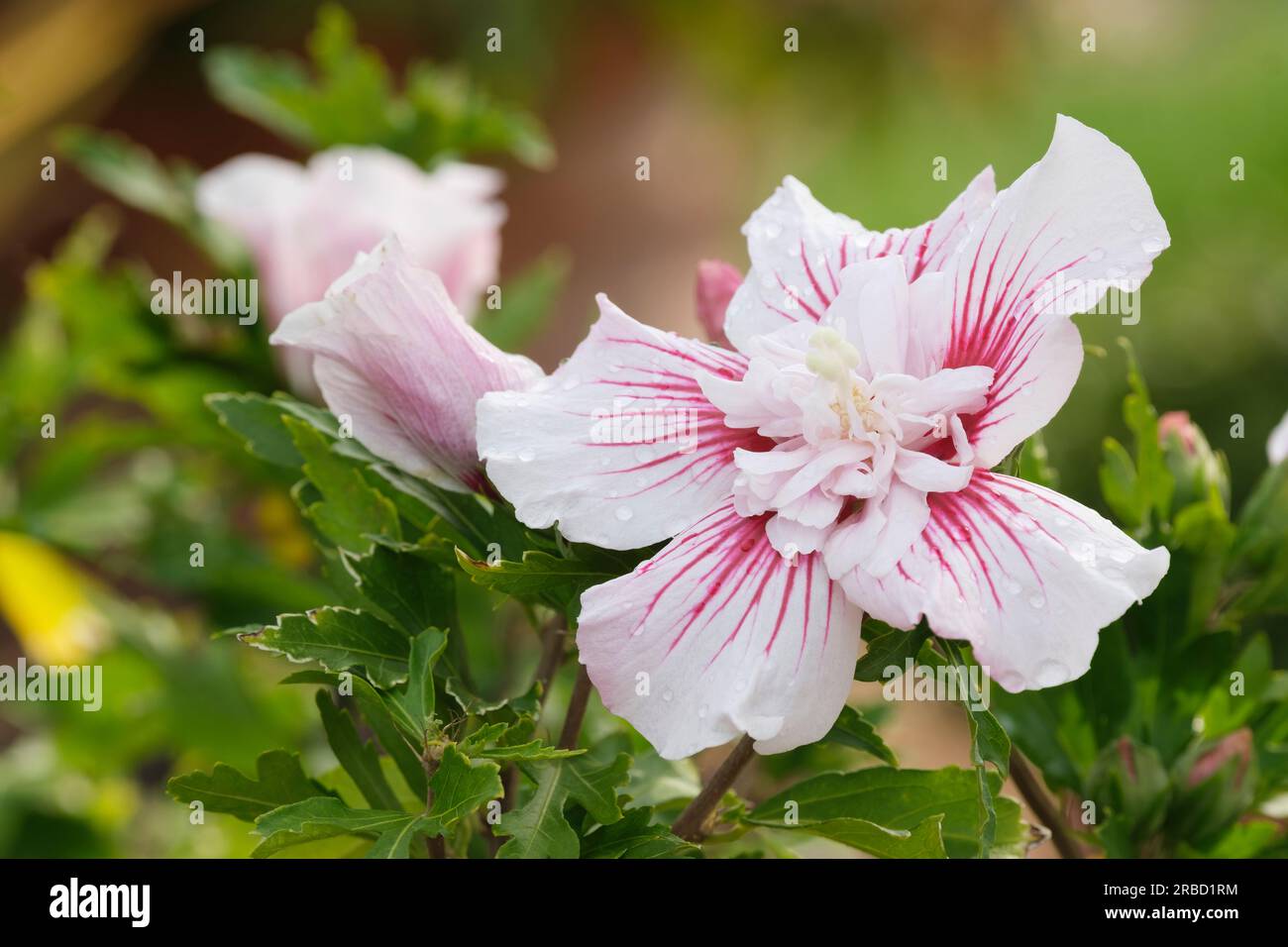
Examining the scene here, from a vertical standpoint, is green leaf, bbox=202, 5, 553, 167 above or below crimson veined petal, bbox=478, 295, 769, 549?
above

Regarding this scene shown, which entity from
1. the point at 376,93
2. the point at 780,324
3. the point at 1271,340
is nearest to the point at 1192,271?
the point at 1271,340

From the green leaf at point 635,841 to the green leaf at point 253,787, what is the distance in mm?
109

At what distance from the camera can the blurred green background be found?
1.09 meters

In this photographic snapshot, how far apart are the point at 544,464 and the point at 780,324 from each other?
4.2 inches

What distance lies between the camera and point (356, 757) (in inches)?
20.9

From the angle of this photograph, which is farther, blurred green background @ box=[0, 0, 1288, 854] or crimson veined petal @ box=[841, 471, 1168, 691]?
blurred green background @ box=[0, 0, 1288, 854]

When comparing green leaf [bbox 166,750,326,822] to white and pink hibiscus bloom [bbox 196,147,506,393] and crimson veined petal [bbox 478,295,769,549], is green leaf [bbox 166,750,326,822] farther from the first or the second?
white and pink hibiscus bloom [bbox 196,147,506,393]

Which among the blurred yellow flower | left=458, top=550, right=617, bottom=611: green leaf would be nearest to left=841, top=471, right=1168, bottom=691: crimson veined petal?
left=458, top=550, right=617, bottom=611: green leaf

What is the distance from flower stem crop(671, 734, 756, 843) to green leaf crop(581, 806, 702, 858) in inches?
0.5

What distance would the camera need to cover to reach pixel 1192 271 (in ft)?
8.05

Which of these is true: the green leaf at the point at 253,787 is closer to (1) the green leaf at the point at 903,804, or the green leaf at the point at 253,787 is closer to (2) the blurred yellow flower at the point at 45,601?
(1) the green leaf at the point at 903,804

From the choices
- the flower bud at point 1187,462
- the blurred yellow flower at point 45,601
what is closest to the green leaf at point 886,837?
the flower bud at point 1187,462

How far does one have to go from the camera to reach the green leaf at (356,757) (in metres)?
0.52

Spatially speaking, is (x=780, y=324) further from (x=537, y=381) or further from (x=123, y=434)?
(x=123, y=434)
